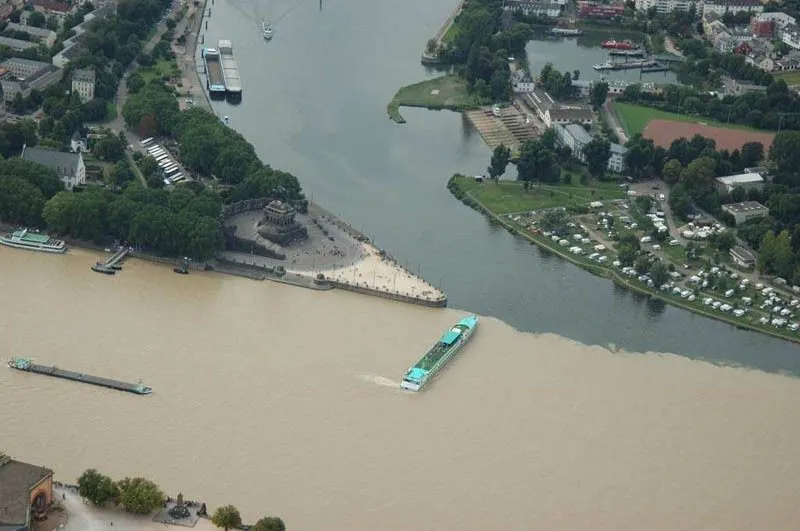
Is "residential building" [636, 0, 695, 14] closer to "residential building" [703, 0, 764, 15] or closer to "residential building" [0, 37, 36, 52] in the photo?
"residential building" [703, 0, 764, 15]

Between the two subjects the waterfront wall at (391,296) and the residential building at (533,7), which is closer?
the waterfront wall at (391,296)

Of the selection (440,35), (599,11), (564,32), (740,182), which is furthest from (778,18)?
(740,182)

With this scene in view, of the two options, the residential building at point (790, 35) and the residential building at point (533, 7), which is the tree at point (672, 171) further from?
the residential building at point (533, 7)

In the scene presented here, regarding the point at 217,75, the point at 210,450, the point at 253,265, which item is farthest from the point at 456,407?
the point at 217,75

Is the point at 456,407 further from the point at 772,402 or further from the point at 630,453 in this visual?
the point at 772,402

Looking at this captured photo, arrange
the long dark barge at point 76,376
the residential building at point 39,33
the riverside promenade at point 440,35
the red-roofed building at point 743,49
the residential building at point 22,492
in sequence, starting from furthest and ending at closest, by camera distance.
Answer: the red-roofed building at point 743,49 → the riverside promenade at point 440,35 → the residential building at point 39,33 → the long dark barge at point 76,376 → the residential building at point 22,492

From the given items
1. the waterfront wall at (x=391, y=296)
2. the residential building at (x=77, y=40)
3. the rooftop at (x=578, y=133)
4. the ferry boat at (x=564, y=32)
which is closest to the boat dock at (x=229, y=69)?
the residential building at (x=77, y=40)
